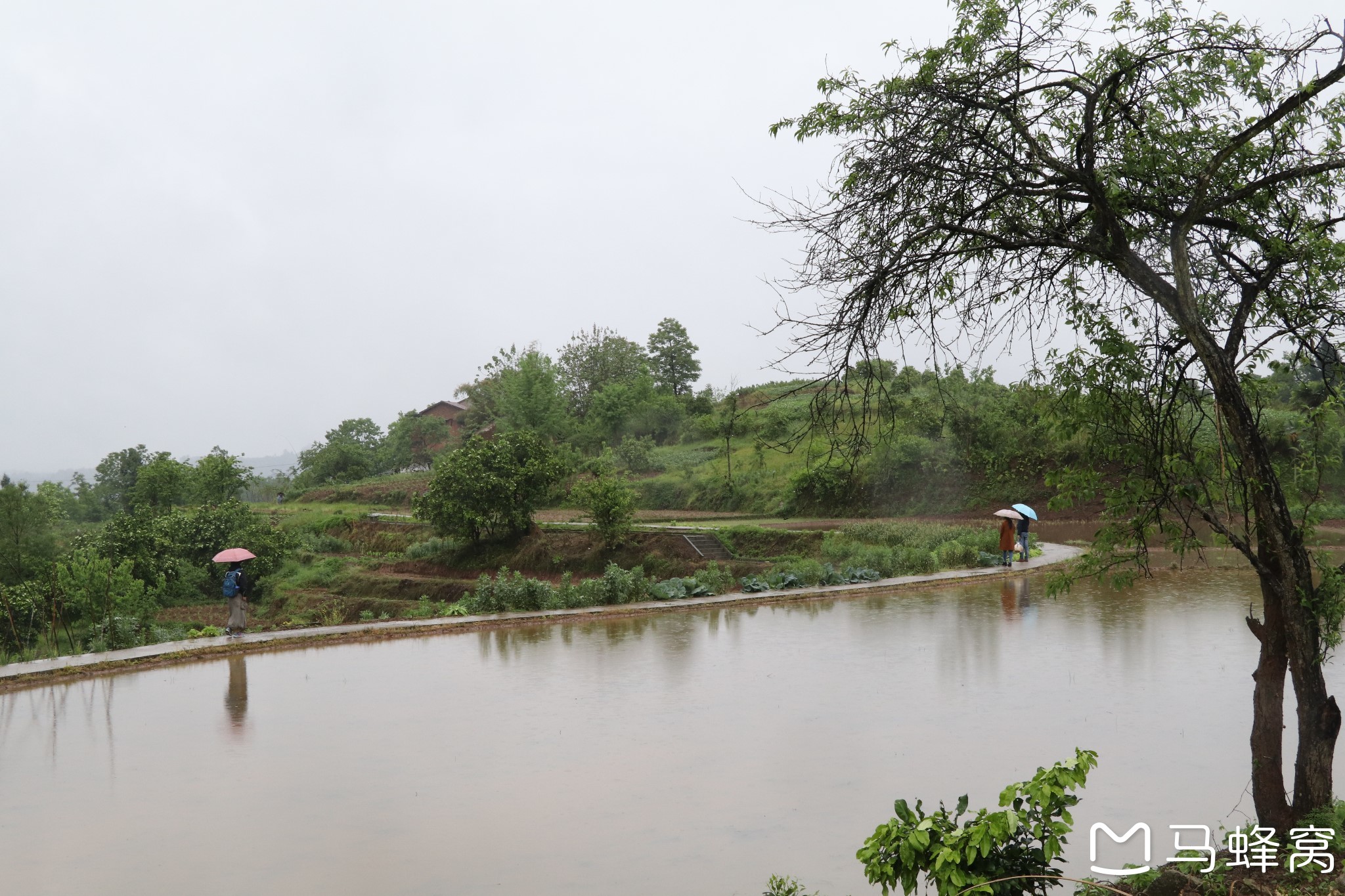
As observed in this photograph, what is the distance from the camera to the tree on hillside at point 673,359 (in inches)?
2667

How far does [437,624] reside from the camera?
546 inches

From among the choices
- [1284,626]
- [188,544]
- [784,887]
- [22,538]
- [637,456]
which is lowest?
[784,887]

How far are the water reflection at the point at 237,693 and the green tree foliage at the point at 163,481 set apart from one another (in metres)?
26.8

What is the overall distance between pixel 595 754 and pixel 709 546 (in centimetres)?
1756

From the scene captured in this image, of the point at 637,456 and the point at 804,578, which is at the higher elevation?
the point at 637,456

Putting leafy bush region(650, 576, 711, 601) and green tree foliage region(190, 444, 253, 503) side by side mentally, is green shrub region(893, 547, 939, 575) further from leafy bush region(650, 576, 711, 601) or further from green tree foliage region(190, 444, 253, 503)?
green tree foliage region(190, 444, 253, 503)

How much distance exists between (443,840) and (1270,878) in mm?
4166

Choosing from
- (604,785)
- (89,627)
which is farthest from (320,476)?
(604,785)

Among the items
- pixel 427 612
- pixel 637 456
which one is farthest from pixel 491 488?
pixel 637 456

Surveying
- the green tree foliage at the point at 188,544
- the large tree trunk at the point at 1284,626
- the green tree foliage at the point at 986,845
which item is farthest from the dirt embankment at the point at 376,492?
the green tree foliage at the point at 986,845

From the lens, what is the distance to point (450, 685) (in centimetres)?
1007

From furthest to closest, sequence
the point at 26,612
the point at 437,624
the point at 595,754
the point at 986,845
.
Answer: the point at 26,612, the point at 437,624, the point at 595,754, the point at 986,845

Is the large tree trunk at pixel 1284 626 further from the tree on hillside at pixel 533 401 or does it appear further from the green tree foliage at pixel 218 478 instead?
the tree on hillside at pixel 533 401

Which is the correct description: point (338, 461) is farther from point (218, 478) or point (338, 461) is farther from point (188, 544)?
point (188, 544)
